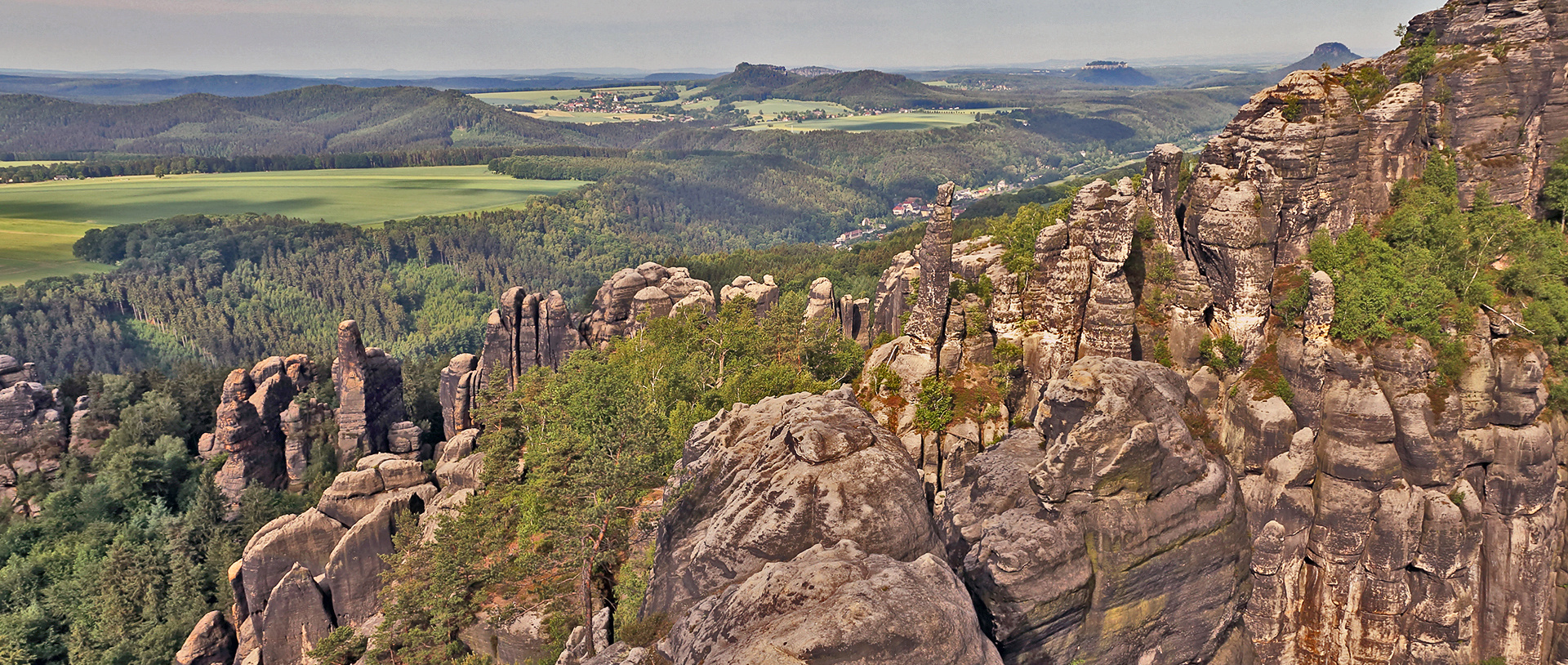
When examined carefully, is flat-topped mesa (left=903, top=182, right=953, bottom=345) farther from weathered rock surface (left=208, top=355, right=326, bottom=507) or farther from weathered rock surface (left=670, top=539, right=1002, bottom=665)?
weathered rock surface (left=208, top=355, right=326, bottom=507)

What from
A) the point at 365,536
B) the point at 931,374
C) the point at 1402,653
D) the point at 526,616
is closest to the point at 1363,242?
the point at 1402,653

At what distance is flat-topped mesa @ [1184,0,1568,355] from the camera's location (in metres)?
35.8

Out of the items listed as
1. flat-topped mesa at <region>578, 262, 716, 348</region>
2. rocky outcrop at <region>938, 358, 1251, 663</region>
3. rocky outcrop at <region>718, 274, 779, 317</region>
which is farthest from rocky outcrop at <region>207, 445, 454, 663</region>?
rocky outcrop at <region>938, 358, 1251, 663</region>

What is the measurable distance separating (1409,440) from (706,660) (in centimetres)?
3009

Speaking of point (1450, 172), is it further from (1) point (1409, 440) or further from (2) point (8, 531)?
(2) point (8, 531)

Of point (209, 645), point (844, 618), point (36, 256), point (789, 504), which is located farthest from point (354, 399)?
point (36, 256)

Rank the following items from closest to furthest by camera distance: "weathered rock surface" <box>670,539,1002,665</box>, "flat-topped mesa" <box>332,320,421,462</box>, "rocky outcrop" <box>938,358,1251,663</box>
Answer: "weathered rock surface" <box>670,539,1002,665</box>
"rocky outcrop" <box>938,358,1251,663</box>
"flat-topped mesa" <box>332,320,421,462</box>

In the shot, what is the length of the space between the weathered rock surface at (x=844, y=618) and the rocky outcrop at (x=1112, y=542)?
185 inches

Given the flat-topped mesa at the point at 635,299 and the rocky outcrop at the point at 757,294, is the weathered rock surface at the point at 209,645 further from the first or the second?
the rocky outcrop at the point at 757,294

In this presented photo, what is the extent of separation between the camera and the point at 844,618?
579 inches

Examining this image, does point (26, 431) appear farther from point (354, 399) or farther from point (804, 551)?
point (804, 551)

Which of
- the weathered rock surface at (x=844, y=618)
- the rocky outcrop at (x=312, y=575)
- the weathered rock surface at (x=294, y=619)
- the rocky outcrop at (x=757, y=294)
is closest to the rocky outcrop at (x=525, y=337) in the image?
the rocky outcrop at (x=757, y=294)

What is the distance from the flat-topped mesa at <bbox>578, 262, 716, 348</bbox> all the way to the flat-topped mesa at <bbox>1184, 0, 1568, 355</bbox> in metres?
39.2

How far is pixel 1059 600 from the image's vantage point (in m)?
20.8
